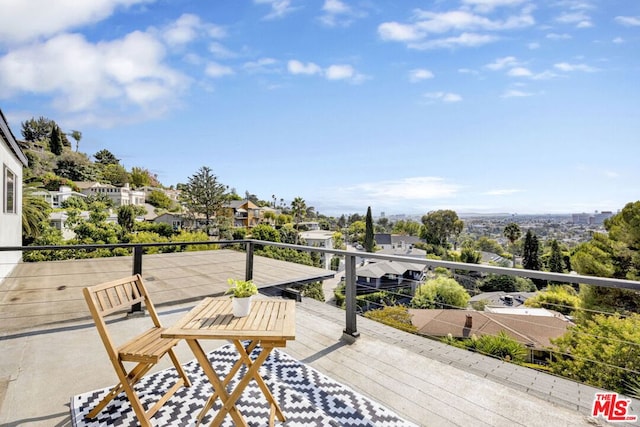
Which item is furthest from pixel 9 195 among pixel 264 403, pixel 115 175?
pixel 115 175

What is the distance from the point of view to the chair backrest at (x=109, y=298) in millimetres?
1904

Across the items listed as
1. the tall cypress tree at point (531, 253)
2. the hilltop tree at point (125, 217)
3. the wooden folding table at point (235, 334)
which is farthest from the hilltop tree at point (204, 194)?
the tall cypress tree at point (531, 253)

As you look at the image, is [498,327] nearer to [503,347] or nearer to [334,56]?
[503,347]

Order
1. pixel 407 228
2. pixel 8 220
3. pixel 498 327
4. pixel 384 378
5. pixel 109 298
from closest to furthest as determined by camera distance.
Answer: pixel 109 298 → pixel 384 378 → pixel 498 327 → pixel 8 220 → pixel 407 228

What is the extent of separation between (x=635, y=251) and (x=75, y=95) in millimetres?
29738

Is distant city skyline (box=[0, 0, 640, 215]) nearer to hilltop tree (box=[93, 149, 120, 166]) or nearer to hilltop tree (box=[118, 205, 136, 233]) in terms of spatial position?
hilltop tree (box=[118, 205, 136, 233])

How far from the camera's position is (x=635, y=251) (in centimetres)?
1495

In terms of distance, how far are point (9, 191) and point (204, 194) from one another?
2573cm

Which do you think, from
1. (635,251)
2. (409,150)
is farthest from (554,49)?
(409,150)

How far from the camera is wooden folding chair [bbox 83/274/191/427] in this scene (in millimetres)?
1878

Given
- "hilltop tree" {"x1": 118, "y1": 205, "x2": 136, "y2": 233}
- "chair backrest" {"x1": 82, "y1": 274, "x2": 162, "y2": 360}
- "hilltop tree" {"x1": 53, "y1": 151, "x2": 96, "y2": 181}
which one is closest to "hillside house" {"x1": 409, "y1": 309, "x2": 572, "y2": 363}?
"chair backrest" {"x1": 82, "y1": 274, "x2": 162, "y2": 360}

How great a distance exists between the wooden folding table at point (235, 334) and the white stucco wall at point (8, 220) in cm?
611

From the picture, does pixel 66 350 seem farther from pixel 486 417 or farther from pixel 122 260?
pixel 122 260

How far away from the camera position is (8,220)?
7102 mm
